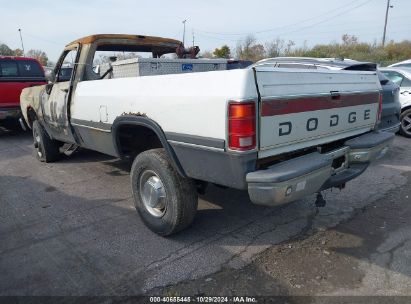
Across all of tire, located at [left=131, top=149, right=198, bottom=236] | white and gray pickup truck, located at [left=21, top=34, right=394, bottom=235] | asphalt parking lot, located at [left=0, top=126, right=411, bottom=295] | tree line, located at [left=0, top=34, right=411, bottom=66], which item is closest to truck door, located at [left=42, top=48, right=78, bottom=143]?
white and gray pickup truck, located at [left=21, top=34, right=394, bottom=235]

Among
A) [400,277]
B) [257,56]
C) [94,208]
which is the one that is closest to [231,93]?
[400,277]

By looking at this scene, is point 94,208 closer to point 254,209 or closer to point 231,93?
point 254,209

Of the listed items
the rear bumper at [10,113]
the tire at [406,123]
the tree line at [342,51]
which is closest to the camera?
the tire at [406,123]

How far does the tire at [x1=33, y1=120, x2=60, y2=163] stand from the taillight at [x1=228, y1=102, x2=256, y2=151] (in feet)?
15.3

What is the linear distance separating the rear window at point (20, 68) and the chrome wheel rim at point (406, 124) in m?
9.14

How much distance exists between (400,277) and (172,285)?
1.83 meters

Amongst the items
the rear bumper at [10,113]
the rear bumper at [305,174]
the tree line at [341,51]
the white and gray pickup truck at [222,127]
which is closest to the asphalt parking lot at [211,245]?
the white and gray pickup truck at [222,127]

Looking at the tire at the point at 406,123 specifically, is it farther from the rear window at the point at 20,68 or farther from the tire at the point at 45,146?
the rear window at the point at 20,68

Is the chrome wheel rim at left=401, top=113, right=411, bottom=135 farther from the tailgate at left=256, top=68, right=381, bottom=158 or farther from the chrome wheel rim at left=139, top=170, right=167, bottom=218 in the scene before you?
the chrome wheel rim at left=139, top=170, right=167, bottom=218

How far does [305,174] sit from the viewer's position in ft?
8.84

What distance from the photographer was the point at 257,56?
40.3 m

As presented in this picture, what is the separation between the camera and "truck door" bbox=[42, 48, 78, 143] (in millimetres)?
4852

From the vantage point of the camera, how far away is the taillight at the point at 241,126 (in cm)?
247

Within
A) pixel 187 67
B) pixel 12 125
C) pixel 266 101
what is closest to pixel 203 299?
pixel 266 101
